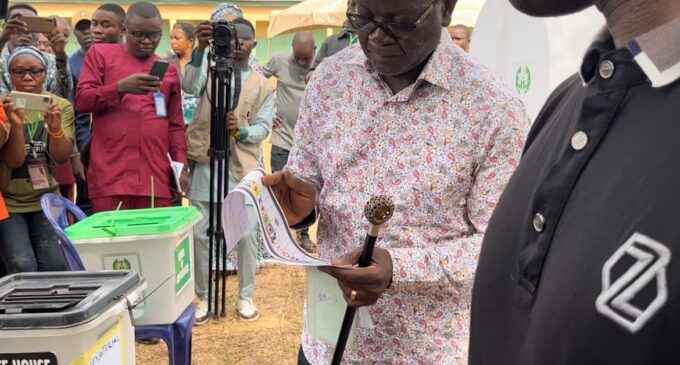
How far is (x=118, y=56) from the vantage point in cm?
452

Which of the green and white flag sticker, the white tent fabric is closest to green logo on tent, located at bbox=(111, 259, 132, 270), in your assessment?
the green and white flag sticker

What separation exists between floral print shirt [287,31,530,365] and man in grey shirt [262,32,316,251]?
16.7 ft

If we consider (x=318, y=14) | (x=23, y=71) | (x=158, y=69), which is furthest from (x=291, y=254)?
(x=318, y=14)

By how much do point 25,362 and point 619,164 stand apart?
69.0 inches

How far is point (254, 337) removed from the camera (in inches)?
193

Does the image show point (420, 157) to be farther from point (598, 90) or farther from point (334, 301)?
point (598, 90)

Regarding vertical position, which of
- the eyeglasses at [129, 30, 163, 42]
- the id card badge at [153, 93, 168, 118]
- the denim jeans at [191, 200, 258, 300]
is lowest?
the denim jeans at [191, 200, 258, 300]

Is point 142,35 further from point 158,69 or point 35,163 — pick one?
point 35,163

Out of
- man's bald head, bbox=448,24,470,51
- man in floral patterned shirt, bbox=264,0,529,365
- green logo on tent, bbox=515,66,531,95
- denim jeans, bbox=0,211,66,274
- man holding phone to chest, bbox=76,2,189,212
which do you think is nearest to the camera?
man in floral patterned shirt, bbox=264,0,529,365

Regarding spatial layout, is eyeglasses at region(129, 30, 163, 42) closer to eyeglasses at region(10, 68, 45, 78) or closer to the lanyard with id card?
eyeglasses at region(10, 68, 45, 78)

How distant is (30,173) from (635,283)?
4048 mm

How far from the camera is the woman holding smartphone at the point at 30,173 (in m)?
4.04

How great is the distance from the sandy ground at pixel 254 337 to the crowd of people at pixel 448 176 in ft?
3.37

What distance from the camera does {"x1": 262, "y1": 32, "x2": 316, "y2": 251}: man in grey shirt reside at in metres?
7.13
